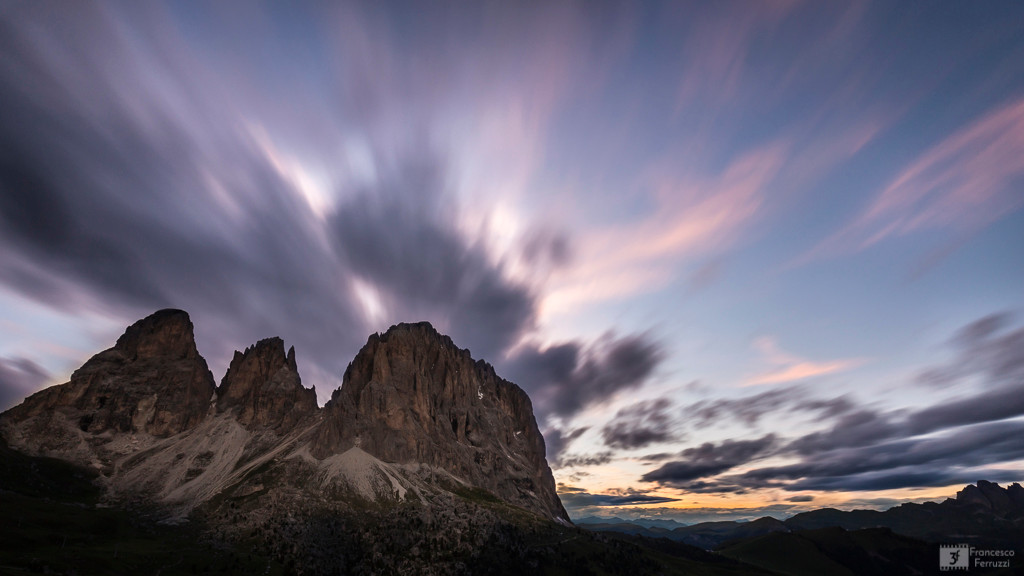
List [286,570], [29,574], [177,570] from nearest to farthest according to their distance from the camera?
1. [29,574]
2. [177,570]
3. [286,570]

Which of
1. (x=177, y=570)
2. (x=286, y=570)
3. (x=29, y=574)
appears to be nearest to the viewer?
(x=29, y=574)

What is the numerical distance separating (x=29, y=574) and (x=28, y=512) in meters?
121

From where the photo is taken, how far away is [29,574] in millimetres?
115188

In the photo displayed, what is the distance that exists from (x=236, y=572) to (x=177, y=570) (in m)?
19.9

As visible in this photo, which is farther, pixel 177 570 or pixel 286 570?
pixel 286 570

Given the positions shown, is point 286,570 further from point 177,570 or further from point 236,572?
point 177,570

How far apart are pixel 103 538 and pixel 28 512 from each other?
3273 cm

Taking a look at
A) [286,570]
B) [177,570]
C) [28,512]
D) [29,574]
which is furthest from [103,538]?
[29,574]

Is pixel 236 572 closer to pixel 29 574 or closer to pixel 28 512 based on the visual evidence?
pixel 29 574

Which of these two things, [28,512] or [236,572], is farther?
[28,512]

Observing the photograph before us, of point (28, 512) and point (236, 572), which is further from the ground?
point (28, 512)

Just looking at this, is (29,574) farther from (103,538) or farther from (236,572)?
(103,538)

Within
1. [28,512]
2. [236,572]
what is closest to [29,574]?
[236,572]

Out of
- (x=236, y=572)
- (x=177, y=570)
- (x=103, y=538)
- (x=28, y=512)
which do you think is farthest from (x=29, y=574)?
(x=28, y=512)
